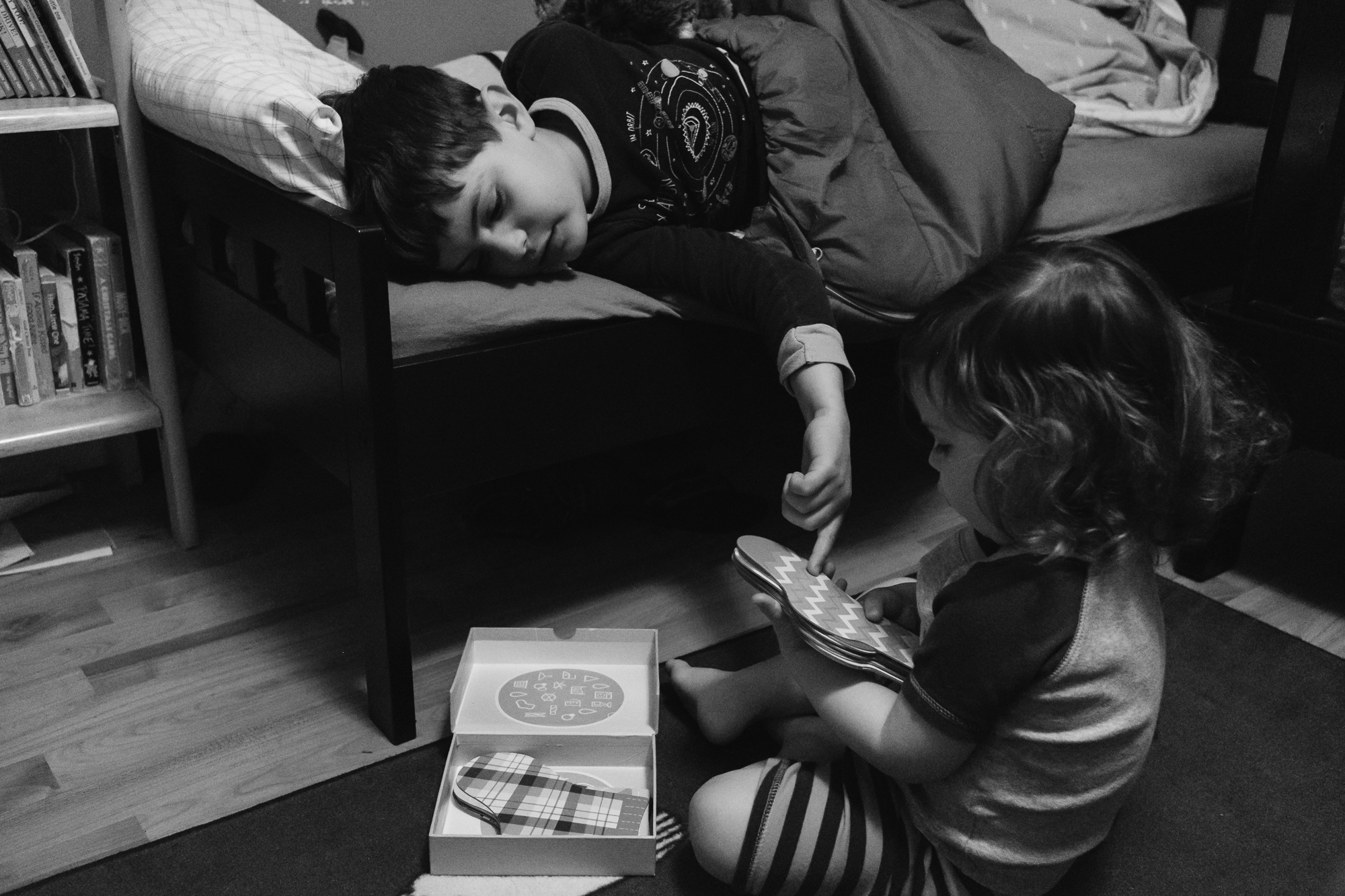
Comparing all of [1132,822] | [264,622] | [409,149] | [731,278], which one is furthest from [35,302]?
[1132,822]

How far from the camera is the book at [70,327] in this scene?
1.39 m

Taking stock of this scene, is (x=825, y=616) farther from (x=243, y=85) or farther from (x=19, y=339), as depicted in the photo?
(x=19, y=339)

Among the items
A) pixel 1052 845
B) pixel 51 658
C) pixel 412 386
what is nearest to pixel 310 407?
pixel 412 386

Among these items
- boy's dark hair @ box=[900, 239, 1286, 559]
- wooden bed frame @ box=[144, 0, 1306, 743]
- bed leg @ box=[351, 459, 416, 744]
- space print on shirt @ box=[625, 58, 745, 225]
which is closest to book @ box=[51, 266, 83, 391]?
wooden bed frame @ box=[144, 0, 1306, 743]

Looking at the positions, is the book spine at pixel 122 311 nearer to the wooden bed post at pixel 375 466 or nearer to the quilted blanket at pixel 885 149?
the wooden bed post at pixel 375 466

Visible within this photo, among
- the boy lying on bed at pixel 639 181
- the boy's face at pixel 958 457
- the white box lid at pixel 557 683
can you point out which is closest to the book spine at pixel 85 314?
the boy lying on bed at pixel 639 181

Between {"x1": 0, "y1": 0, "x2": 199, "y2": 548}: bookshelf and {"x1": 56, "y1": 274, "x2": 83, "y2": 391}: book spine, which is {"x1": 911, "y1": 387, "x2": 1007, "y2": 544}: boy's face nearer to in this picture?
{"x1": 0, "y1": 0, "x2": 199, "y2": 548}: bookshelf

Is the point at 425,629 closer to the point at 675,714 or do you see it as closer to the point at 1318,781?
the point at 675,714

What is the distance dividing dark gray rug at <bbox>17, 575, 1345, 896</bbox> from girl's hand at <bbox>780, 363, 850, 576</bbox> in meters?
0.24

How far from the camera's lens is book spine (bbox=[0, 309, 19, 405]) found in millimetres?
1367

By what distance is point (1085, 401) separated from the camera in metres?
0.79

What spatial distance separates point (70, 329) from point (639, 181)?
707mm

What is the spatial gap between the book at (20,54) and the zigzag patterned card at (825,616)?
37.8 inches

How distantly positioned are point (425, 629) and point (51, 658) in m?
0.39
